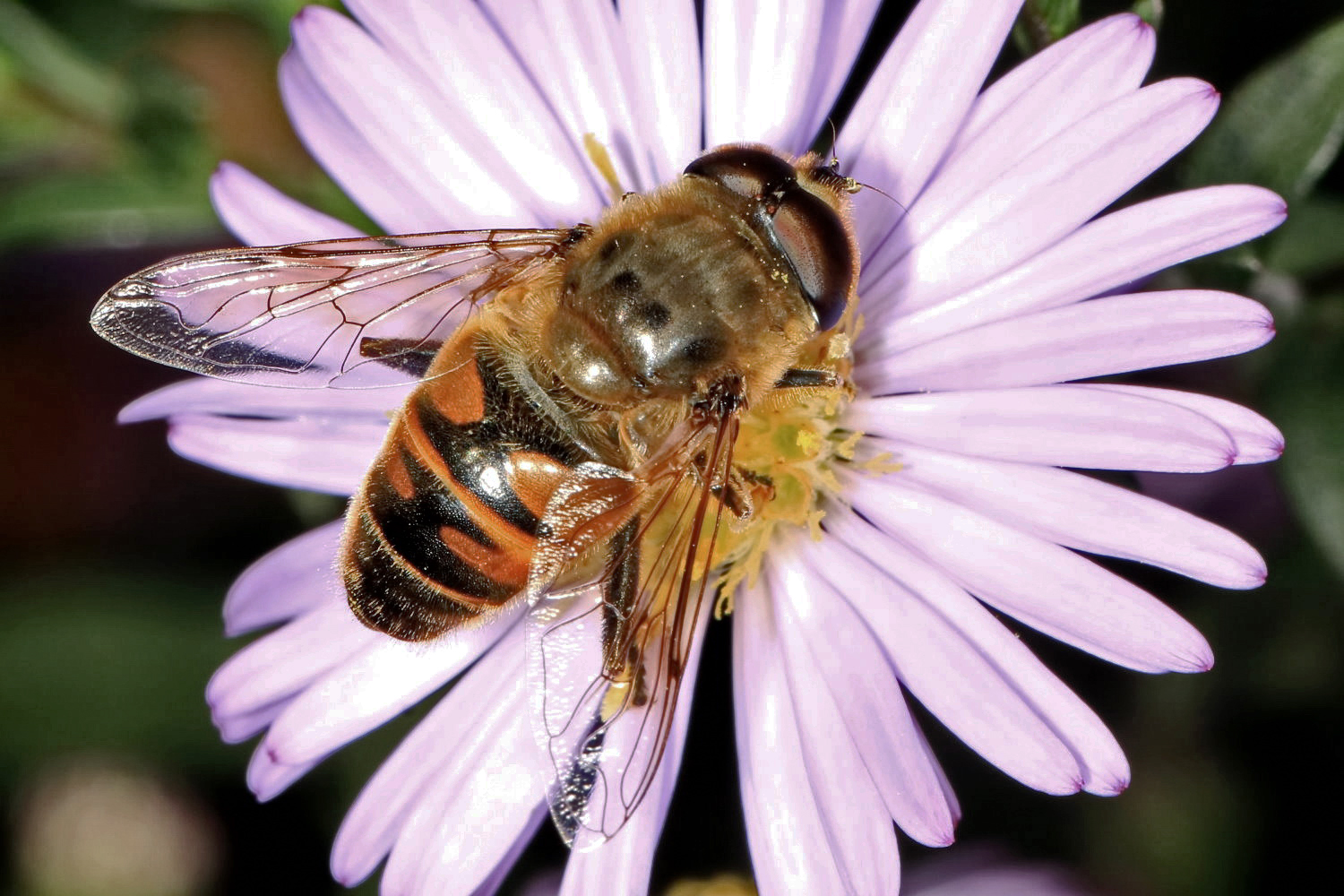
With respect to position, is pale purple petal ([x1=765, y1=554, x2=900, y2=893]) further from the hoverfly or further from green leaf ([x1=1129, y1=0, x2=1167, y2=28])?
green leaf ([x1=1129, y1=0, x2=1167, y2=28])

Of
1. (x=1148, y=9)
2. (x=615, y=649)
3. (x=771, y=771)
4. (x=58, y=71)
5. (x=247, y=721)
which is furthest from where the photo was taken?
(x=58, y=71)

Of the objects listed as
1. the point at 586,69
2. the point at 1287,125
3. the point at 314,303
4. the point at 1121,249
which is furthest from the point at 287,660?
the point at 1287,125

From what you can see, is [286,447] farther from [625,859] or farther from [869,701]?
[869,701]

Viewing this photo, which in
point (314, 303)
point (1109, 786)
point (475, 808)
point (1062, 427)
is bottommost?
point (1109, 786)

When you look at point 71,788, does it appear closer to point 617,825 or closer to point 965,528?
point 617,825

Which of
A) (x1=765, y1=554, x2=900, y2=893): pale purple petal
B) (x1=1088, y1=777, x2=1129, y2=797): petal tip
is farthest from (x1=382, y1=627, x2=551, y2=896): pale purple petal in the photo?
(x1=1088, y1=777, x2=1129, y2=797): petal tip

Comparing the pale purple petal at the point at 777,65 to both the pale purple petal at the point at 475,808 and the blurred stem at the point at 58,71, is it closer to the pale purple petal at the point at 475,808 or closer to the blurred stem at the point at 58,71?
→ the pale purple petal at the point at 475,808

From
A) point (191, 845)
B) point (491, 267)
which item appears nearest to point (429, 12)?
point (491, 267)

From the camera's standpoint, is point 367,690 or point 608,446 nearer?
point 608,446
